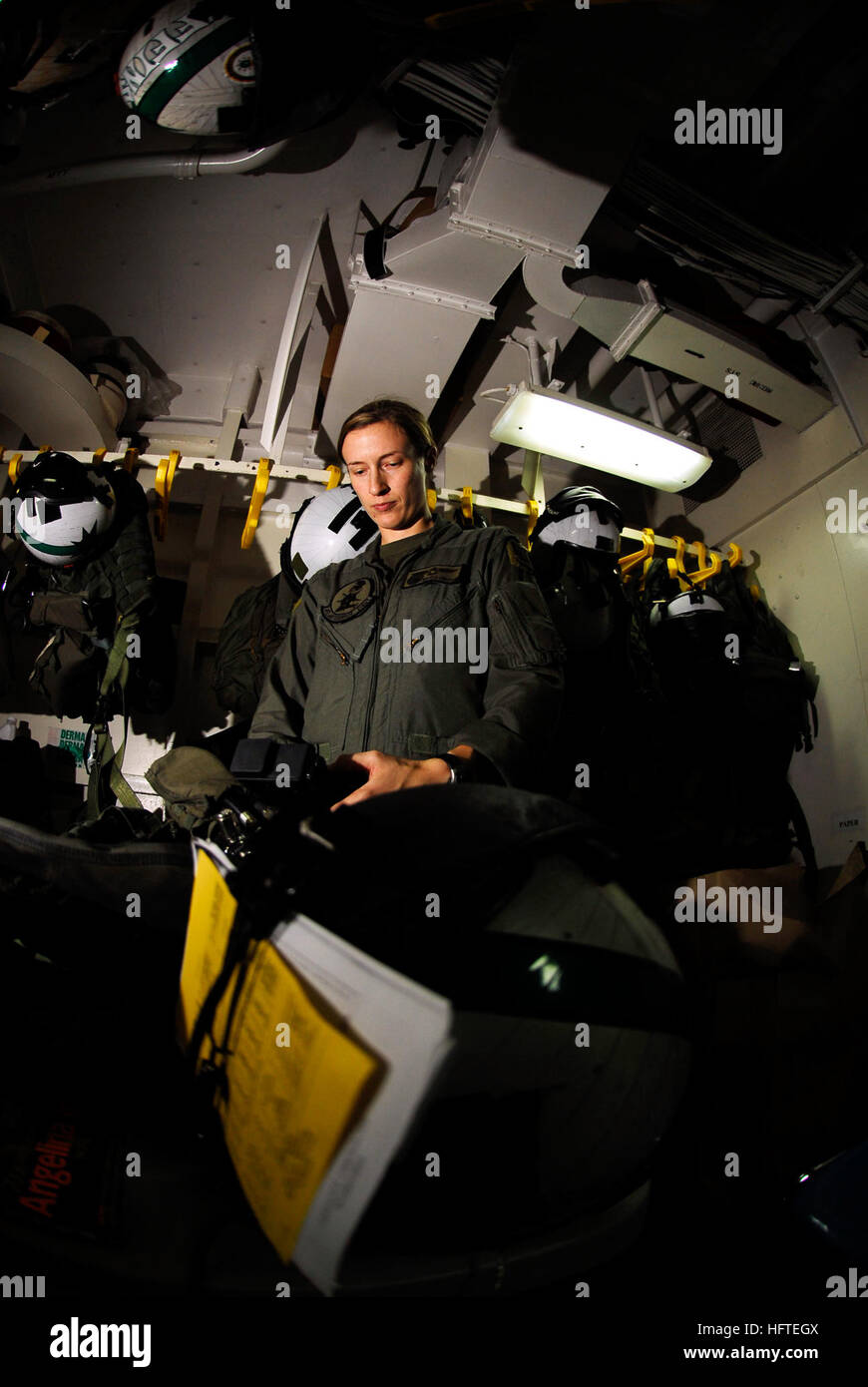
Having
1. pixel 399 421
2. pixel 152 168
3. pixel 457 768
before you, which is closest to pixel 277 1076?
pixel 457 768

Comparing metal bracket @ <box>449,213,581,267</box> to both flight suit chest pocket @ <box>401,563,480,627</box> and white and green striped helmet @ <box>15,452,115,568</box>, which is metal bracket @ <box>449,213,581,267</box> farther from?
white and green striped helmet @ <box>15,452,115,568</box>

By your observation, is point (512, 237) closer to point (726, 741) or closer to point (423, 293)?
point (423, 293)

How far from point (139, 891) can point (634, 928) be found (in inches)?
32.1

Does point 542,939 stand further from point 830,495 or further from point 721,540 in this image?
point 721,540

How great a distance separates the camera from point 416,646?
71.4 inches

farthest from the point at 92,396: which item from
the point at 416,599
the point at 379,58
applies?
the point at 416,599

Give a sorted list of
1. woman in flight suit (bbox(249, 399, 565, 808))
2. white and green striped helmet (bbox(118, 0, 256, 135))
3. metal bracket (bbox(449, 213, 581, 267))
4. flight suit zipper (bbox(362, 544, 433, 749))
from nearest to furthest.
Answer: woman in flight suit (bbox(249, 399, 565, 808))
flight suit zipper (bbox(362, 544, 433, 749))
white and green striped helmet (bbox(118, 0, 256, 135))
metal bracket (bbox(449, 213, 581, 267))

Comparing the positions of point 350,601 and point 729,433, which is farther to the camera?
point 729,433

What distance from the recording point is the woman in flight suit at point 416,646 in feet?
5.04

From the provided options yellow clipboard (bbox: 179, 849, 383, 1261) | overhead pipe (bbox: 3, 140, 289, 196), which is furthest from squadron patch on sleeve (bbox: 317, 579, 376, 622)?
overhead pipe (bbox: 3, 140, 289, 196)

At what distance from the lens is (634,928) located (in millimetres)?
841

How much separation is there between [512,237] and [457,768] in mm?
2840

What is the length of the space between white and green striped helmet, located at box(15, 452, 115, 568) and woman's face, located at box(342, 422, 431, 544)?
4.98 ft

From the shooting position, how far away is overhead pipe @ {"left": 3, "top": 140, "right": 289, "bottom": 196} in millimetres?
2980
